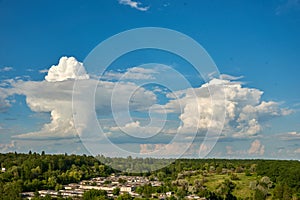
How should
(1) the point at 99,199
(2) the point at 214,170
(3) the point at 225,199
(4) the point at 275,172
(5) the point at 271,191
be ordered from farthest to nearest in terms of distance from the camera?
(2) the point at 214,170
(4) the point at 275,172
(5) the point at 271,191
(3) the point at 225,199
(1) the point at 99,199

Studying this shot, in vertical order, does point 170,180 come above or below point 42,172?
below

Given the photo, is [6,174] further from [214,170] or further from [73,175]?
[214,170]

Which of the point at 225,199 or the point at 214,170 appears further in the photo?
the point at 214,170

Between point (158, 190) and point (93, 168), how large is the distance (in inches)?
1054

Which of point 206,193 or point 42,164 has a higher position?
point 42,164

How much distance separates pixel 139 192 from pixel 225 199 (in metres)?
10.1

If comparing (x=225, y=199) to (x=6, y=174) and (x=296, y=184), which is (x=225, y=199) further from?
(x=6, y=174)

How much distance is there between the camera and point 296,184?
5097 cm

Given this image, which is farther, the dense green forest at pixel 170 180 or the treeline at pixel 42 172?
the dense green forest at pixel 170 180

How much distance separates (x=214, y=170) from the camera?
7319 centimetres

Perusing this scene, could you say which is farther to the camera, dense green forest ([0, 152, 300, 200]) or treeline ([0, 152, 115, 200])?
dense green forest ([0, 152, 300, 200])

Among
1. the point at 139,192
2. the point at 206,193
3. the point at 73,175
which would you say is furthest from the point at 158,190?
the point at 73,175

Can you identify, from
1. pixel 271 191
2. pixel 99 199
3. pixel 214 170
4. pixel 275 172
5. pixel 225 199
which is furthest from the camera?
pixel 214 170

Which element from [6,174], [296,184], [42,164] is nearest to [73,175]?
[42,164]
